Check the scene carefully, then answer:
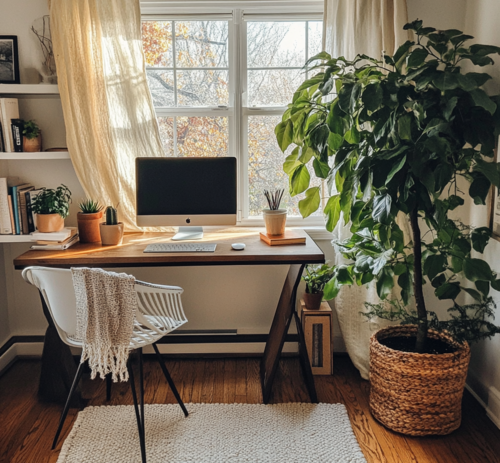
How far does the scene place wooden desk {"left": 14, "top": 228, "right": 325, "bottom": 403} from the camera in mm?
2367

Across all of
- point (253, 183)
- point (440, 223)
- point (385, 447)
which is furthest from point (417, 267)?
point (253, 183)

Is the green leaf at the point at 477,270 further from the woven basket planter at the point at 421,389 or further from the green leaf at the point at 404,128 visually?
the green leaf at the point at 404,128

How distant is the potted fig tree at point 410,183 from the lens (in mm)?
1909

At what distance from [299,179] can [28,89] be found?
140 centimetres

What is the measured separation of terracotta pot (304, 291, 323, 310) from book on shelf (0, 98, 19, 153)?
5.49 ft

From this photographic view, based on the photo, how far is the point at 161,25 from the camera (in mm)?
2865

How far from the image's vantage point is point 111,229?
8.46 feet

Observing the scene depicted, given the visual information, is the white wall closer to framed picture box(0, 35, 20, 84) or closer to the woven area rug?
the woven area rug

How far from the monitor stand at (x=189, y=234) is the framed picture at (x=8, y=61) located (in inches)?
44.3

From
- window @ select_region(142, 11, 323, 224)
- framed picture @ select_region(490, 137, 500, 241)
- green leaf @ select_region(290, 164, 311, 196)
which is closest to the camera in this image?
framed picture @ select_region(490, 137, 500, 241)

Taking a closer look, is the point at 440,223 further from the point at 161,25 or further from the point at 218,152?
the point at 161,25

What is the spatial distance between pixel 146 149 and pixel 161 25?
0.68m

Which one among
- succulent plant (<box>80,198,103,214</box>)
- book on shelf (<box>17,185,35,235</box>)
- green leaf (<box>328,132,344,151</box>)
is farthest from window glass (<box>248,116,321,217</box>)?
book on shelf (<box>17,185,35,235</box>)

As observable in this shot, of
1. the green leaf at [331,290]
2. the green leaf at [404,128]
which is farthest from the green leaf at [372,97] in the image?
the green leaf at [331,290]
